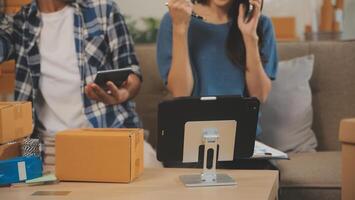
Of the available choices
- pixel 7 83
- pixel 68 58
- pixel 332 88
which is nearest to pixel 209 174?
pixel 68 58

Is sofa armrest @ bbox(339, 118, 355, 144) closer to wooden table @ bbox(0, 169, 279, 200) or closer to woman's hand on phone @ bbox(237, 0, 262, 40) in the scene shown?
wooden table @ bbox(0, 169, 279, 200)

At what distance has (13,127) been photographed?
1.56 meters

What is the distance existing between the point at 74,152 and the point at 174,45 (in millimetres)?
672

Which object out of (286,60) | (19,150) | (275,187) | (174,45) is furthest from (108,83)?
(286,60)

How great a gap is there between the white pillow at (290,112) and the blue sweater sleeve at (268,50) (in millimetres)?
227

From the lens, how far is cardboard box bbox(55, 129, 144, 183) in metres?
1.46

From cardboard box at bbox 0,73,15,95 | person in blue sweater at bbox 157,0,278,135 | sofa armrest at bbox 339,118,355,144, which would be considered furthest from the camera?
cardboard box at bbox 0,73,15,95

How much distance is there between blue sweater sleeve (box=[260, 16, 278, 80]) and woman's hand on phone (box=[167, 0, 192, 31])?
32 cm

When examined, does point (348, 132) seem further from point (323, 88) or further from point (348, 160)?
point (323, 88)

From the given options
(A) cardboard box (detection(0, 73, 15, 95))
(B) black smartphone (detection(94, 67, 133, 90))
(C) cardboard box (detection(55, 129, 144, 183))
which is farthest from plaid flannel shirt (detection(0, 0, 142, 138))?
(C) cardboard box (detection(55, 129, 144, 183))

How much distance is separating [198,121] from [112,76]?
491 mm

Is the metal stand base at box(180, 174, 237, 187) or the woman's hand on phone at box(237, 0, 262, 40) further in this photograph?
the woman's hand on phone at box(237, 0, 262, 40)

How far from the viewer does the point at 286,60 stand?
244 cm

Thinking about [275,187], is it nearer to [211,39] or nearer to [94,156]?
[94,156]
